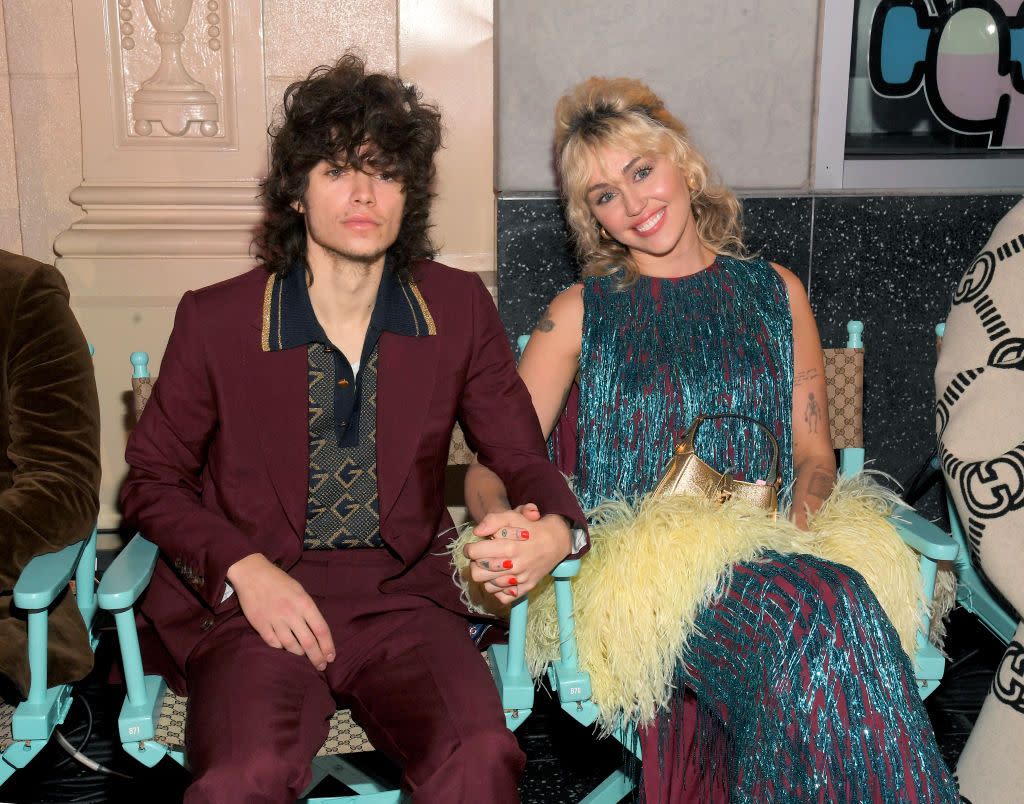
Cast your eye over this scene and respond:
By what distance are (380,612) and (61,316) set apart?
40.9 inches

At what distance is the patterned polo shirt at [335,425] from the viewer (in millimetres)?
2428

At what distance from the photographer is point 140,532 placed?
7.81 feet

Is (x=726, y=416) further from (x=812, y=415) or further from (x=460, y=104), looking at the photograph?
(x=460, y=104)

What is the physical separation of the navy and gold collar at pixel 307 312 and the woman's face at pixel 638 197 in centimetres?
60

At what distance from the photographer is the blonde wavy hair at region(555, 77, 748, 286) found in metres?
2.85

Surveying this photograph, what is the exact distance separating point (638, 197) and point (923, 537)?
3.55 ft

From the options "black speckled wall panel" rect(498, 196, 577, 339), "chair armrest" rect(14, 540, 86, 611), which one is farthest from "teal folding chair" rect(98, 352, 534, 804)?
"black speckled wall panel" rect(498, 196, 577, 339)

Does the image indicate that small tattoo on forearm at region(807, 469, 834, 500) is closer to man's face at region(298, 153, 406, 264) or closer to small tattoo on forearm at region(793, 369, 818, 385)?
small tattoo on forearm at region(793, 369, 818, 385)

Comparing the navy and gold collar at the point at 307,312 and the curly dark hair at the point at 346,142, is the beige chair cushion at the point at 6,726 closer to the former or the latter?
the navy and gold collar at the point at 307,312

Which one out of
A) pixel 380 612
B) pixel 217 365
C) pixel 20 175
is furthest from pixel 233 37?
pixel 380 612

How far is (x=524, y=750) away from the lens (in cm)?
328

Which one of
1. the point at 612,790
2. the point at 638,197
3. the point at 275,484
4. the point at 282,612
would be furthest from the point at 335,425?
the point at 612,790

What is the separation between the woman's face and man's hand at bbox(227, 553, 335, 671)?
1.24 m

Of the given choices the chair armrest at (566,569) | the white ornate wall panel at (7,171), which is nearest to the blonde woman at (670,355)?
the chair armrest at (566,569)
